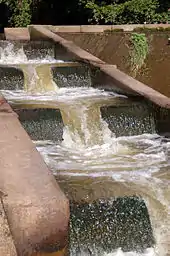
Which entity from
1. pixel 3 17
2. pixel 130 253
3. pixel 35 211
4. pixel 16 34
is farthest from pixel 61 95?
pixel 3 17

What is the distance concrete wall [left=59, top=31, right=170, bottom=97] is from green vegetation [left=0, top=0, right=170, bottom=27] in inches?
118

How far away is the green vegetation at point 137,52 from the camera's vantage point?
10414 mm

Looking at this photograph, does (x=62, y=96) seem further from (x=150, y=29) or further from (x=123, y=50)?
(x=150, y=29)

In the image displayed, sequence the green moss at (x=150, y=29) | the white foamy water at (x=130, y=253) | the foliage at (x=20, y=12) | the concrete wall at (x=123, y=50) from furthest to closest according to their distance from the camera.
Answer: the foliage at (x=20, y=12), the green moss at (x=150, y=29), the concrete wall at (x=123, y=50), the white foamy water at (x=130, y=253)

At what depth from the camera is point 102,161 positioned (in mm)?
4617

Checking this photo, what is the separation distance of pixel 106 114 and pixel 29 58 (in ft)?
13.9

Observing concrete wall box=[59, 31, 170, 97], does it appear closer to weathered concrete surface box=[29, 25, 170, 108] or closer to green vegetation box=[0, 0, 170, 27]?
weathered concrete surface box=[29, 25, 170, 108]

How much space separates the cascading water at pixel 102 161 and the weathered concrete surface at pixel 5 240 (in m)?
1.01

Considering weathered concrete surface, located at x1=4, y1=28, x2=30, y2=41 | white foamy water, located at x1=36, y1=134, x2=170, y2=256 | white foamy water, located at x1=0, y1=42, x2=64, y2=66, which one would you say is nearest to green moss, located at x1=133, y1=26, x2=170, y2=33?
weathered concrete surface, located at x1=4, y1=28, x2=30, y2=41

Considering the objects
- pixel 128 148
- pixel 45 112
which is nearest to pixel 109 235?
pixel 128 148


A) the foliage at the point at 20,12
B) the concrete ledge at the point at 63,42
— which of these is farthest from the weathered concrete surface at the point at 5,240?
the foliage at the point at 20,12

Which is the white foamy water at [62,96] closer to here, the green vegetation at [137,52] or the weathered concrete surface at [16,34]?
the green vegetation at [137,52]

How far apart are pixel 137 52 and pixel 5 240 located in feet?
27.8

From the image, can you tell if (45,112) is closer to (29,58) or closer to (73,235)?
(73,235)
